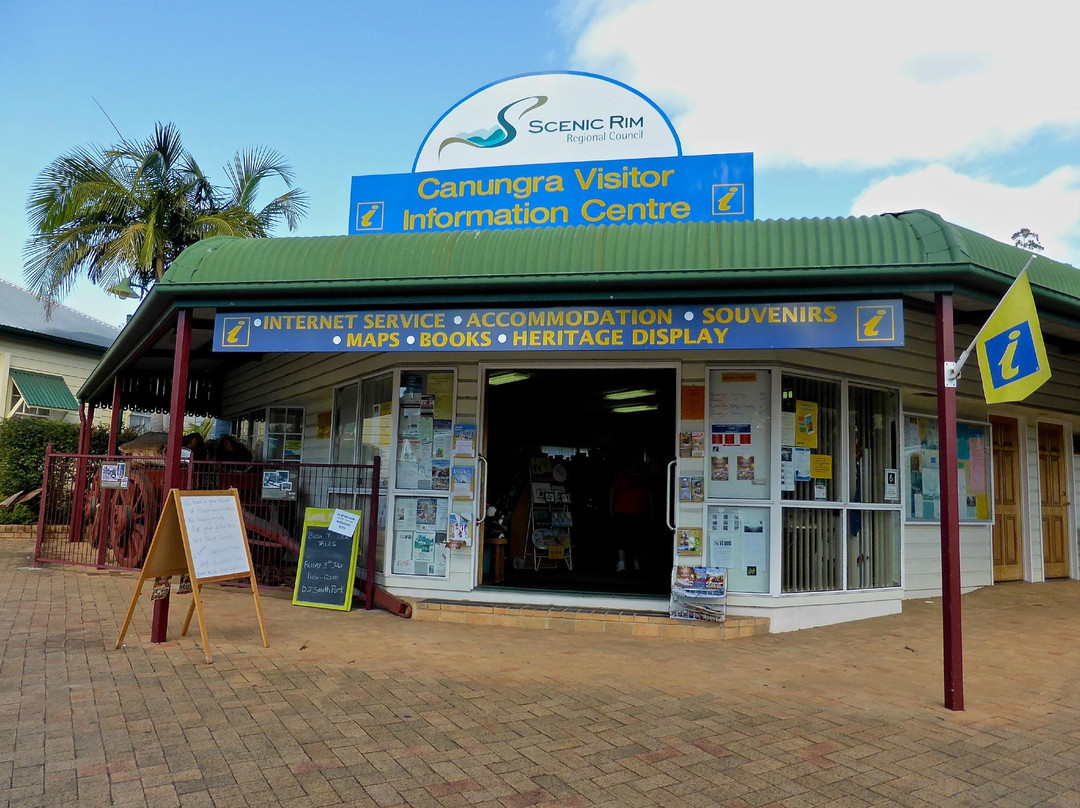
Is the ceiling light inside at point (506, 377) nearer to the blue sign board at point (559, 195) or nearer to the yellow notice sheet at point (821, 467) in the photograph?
the blue sign board at point (559, 195)

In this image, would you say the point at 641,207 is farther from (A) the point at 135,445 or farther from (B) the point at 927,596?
(A) the point at 135,445

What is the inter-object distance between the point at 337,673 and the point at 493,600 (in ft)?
7.57

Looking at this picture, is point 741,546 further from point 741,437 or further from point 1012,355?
point 1012,355

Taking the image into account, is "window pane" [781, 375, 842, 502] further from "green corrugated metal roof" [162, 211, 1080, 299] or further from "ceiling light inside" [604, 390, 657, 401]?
"ceiling light inside" [604, 390, 657, 401]

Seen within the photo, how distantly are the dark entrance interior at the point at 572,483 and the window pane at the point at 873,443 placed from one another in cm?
213

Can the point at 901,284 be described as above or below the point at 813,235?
below

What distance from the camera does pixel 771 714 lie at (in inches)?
177

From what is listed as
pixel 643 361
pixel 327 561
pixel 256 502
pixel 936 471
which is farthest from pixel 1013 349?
pixel 256 502

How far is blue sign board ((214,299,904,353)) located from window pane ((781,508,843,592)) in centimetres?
222

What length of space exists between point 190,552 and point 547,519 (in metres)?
5.21

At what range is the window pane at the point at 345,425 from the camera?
28.5 feet

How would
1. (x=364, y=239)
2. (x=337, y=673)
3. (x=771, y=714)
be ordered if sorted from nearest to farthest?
(x=771, y=714), (x=337, y=673), (x=364, y=239)

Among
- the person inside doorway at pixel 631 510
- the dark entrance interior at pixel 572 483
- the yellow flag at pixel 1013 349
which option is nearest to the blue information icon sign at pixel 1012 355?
the yellow flag at pixel 1013 349

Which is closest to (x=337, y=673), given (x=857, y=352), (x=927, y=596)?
(x=857, y=352)
